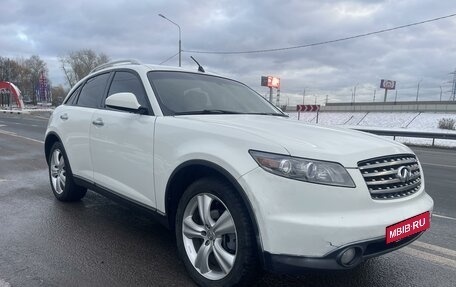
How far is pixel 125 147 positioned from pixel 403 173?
7.89 feet

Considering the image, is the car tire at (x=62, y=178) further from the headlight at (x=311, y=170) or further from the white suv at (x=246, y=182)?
the headlight at (x=311, y=170)

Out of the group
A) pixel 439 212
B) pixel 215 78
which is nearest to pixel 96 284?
pixel 215 78

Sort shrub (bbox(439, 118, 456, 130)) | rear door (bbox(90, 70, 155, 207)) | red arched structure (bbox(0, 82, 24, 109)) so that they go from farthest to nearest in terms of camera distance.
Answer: red arched structure (bbox(0, 82, 24, 109)), shrub (bbox(439, 118, 456, 130)), rear door (bbox(90, 70, 155, 207))

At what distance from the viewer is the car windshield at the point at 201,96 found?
3777 mm

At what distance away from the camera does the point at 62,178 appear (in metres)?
5.36

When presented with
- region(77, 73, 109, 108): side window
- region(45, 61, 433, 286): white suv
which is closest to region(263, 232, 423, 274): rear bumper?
region(45, 61, 433, 286): white suv

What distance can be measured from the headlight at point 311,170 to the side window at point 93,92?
283 cm

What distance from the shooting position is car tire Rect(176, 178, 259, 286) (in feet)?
8.86

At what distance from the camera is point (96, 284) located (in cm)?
308

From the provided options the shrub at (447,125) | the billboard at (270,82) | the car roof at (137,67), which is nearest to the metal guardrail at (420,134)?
the shrub at (447,125)

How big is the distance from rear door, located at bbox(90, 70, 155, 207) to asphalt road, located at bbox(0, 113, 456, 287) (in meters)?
0.52

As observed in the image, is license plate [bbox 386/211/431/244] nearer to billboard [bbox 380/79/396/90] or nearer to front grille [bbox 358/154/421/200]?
front grille [bbox 358/154/421/200]

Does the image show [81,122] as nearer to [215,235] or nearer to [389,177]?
[215,235]

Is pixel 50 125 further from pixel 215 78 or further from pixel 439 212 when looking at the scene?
Result: pixel 439 212
